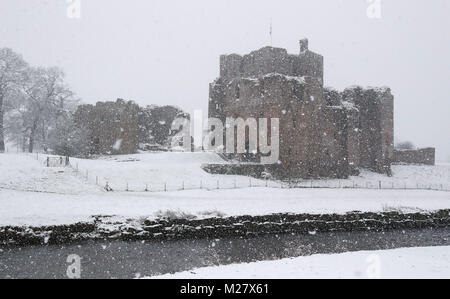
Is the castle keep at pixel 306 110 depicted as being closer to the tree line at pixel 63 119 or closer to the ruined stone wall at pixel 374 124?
the ruined stone wall at pixel 374 124

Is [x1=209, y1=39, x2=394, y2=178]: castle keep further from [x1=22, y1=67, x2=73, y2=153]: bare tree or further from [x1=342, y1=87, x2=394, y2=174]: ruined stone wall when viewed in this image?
[x1=22, y1=67, x2=73, y2=153]: bare tree

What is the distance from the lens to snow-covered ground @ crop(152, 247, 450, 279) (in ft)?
33.6

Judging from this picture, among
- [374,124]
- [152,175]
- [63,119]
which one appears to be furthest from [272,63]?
[63,119]

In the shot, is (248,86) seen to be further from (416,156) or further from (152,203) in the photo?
(416,156)

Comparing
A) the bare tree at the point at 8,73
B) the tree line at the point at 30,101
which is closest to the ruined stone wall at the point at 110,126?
the tree line at the point at 30,101

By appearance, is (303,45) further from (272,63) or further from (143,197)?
(143,197)

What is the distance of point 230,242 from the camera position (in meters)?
18.4

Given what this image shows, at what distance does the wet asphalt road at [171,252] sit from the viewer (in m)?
13.5

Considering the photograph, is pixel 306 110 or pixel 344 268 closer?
pixel 344 268

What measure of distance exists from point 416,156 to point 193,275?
5252 centimetres

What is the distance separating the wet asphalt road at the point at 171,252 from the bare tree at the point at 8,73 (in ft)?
103

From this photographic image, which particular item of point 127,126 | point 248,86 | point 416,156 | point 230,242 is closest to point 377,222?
point 230,242

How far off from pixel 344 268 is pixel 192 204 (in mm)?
11919

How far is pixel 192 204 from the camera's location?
71.9 feet
